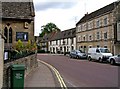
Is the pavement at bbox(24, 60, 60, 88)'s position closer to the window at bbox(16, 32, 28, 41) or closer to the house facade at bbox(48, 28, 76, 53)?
the window at bbox(16, 32, 28, 41)

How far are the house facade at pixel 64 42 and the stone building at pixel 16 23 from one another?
46.4m

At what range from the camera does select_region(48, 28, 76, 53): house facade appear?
251ft

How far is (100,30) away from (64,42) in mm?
34023

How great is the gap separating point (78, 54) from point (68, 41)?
1306 inches

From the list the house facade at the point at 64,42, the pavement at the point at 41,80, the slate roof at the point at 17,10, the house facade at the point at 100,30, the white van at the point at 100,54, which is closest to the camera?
the pavement at the point at 41,80

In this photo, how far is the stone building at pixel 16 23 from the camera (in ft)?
85.8

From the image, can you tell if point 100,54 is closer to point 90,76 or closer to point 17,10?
point 17,10

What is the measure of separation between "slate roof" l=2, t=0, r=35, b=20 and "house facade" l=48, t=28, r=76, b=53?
45769 mm

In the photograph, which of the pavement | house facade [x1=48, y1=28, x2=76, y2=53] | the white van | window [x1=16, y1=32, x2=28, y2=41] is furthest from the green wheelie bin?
house facade [x1=48, y1=28, x2=76, y2=53]

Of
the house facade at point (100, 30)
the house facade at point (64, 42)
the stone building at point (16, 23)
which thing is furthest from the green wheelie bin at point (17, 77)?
the house facade at point (64, 42)

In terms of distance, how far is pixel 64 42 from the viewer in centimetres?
8500

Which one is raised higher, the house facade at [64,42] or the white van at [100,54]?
the house facade at [64,42]

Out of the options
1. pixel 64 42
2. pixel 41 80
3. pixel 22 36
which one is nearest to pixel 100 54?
pixel 22 36

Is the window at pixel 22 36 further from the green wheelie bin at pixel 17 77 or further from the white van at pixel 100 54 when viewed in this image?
the green wheelie bin at pixel 17 77
